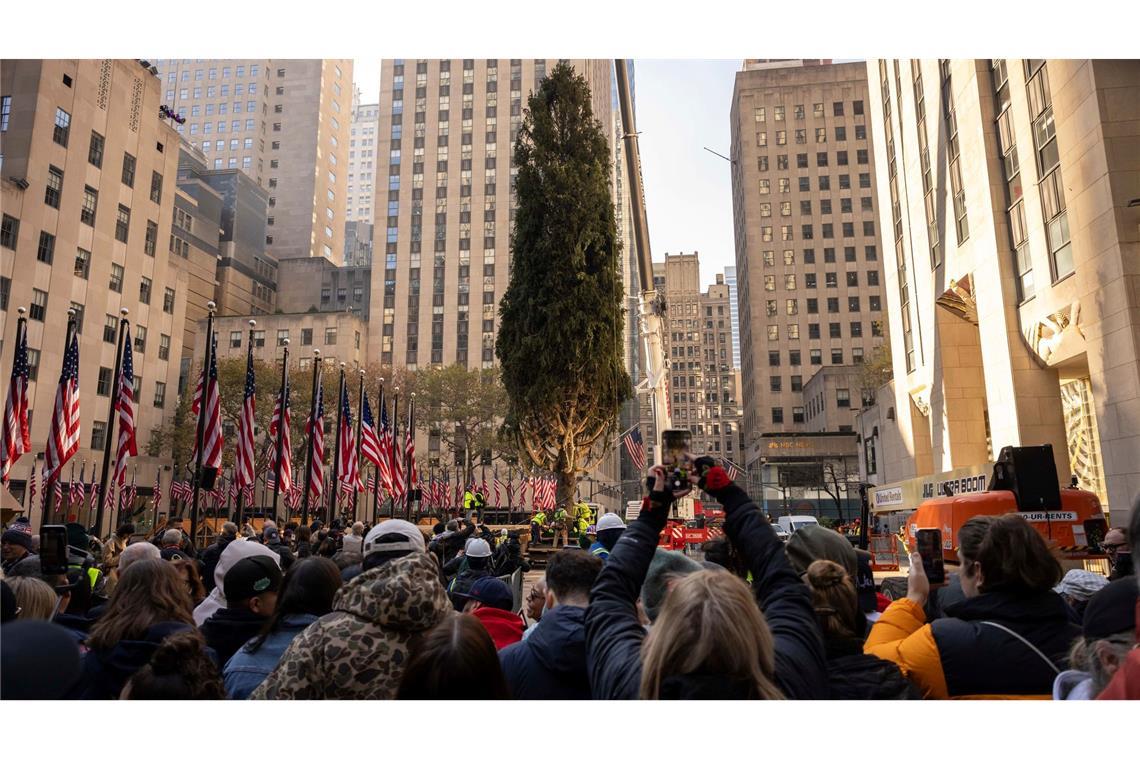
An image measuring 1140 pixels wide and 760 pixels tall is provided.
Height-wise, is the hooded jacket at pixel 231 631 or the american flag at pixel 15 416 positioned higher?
the american flag at pixel 15 416

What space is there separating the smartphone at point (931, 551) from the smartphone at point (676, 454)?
6.68 feet

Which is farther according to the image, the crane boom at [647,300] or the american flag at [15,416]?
the crane boom at [647,300]

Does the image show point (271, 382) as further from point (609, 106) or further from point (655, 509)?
point (609, 106)

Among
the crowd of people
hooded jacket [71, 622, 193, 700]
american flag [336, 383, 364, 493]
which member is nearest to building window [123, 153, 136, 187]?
american flag [336, 383, 364, 493]

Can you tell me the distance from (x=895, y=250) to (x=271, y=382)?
44605 mm

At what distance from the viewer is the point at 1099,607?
3123mm

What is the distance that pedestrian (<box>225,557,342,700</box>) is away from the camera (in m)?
4.04

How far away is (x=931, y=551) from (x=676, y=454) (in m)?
2.21

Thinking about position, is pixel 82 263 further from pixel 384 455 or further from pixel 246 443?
pixel 246 443

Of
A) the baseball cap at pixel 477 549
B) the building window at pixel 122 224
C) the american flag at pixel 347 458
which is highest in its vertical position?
the building window at pixel 122 224

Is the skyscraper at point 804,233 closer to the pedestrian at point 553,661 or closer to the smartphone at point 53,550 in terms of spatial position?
the smartphone at point 53,550

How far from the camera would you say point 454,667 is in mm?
2570

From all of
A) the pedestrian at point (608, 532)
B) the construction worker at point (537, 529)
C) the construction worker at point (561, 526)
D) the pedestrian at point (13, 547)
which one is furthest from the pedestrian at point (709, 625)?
the construction worker at point (537, 529)

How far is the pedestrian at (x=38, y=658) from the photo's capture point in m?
1.66
